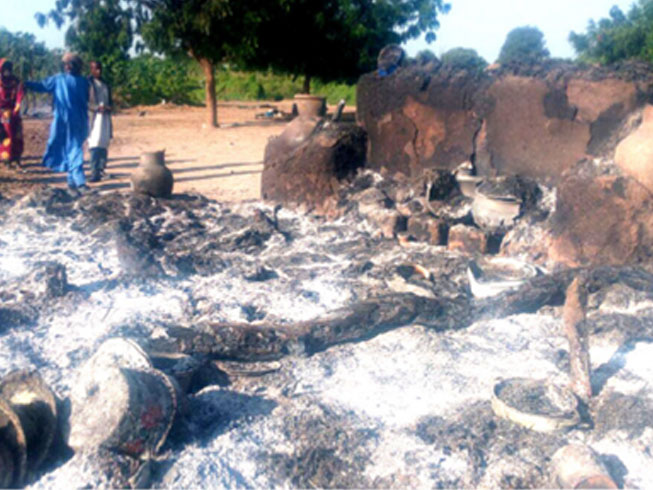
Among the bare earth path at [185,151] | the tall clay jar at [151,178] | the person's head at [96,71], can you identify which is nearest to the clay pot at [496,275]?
the bare earth path at [185,151]

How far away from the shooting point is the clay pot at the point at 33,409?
2830 mm

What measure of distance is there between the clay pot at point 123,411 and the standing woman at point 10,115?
23.3 feet

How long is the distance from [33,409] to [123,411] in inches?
18.1

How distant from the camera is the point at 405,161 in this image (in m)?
7.44

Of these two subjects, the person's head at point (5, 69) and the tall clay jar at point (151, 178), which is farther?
the person's head at point (5, 69)

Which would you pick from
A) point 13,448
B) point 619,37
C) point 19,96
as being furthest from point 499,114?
point 619,37

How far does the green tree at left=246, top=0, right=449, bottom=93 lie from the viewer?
16.1 meters

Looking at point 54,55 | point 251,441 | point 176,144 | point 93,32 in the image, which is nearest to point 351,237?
point 251,441

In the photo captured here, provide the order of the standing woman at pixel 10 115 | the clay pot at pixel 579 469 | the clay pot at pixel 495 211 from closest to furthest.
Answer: the clay pot at pixel 579 469 → the clay pot at pixel 495 211 → the standing woman at pixel 10 115

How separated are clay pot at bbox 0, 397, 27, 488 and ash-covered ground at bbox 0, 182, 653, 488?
0.36 feet

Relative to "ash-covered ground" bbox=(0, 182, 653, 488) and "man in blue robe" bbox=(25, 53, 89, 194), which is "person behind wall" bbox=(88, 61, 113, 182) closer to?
"man in blue robe" bbox=(25, 53, 89, 194)

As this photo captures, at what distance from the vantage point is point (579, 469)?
8.86ft

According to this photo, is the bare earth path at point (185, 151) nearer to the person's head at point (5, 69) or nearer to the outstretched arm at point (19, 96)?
the outstretched arm at point (19, 96)

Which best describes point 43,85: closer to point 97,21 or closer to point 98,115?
point 98,115
